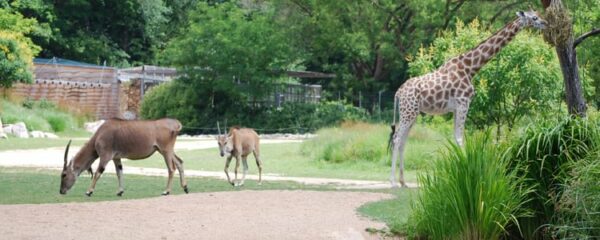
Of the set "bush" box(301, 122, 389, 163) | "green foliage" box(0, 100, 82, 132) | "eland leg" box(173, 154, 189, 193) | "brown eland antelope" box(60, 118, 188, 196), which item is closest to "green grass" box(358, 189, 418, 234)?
"eland leg" box(173, 154, 189, 193)

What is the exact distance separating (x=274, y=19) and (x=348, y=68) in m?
5.18

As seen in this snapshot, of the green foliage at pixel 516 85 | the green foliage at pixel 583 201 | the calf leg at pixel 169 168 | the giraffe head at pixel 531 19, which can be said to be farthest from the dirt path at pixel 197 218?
the green foliage at pixel 516 85

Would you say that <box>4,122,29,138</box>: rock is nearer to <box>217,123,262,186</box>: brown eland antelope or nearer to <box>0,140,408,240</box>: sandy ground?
<box>217,123,262,186</box>: brown eland antelope

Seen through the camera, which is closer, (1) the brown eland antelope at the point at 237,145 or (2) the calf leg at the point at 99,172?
(2) the calf leg at the point at 99,172

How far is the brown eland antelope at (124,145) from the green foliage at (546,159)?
6.62 m

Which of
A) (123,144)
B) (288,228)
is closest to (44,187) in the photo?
(123,144)

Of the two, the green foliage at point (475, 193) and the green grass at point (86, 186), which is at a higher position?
the green foliage at point (475, 193)

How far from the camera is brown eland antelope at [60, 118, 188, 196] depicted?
50.1 ft

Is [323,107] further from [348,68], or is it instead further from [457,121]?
[457,121]

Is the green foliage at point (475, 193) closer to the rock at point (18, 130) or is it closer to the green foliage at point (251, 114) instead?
the rock at point (18, 130)

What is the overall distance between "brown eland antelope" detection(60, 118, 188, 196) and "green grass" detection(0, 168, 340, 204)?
44 centimetres

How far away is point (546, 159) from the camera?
10406 millimetres

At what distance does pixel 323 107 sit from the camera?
40.1 m

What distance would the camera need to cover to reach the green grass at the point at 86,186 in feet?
47.5
